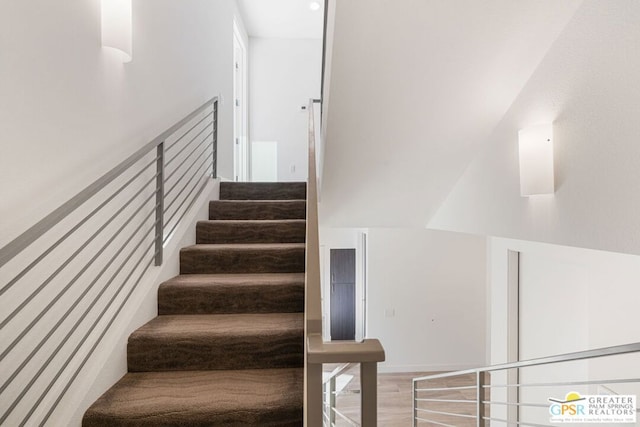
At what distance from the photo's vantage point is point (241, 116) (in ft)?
18.7

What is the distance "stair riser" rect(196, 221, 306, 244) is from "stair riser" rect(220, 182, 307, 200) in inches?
30.7

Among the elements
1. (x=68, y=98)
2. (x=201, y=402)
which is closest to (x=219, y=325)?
(x=201, y=402)

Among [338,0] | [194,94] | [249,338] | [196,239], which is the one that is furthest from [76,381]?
[194,94]

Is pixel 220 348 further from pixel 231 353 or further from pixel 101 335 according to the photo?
pixel 101 335

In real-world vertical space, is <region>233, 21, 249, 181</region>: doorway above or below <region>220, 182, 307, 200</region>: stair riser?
above

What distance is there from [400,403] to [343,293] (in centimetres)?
307

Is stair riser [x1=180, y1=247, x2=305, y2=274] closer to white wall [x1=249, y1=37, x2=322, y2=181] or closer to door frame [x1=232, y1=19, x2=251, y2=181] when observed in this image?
door frame [x1=232, y1=19, x2=251, y2=181]

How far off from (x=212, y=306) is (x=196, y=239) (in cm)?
85

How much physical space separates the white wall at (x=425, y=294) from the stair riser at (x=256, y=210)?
329 cm

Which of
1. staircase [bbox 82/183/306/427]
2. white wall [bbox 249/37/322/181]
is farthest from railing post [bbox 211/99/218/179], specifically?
white wall [bbox 249/37/322/181]

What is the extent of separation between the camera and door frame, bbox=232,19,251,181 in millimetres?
5516

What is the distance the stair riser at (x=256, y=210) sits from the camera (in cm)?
327

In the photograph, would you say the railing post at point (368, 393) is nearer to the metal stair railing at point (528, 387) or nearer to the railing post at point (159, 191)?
the metal stair railing at point (528, 387)

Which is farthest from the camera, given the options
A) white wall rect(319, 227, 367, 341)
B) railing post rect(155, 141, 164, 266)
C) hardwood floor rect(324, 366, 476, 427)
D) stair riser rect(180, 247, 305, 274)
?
white wall rect(319, 227, 367, 341)
